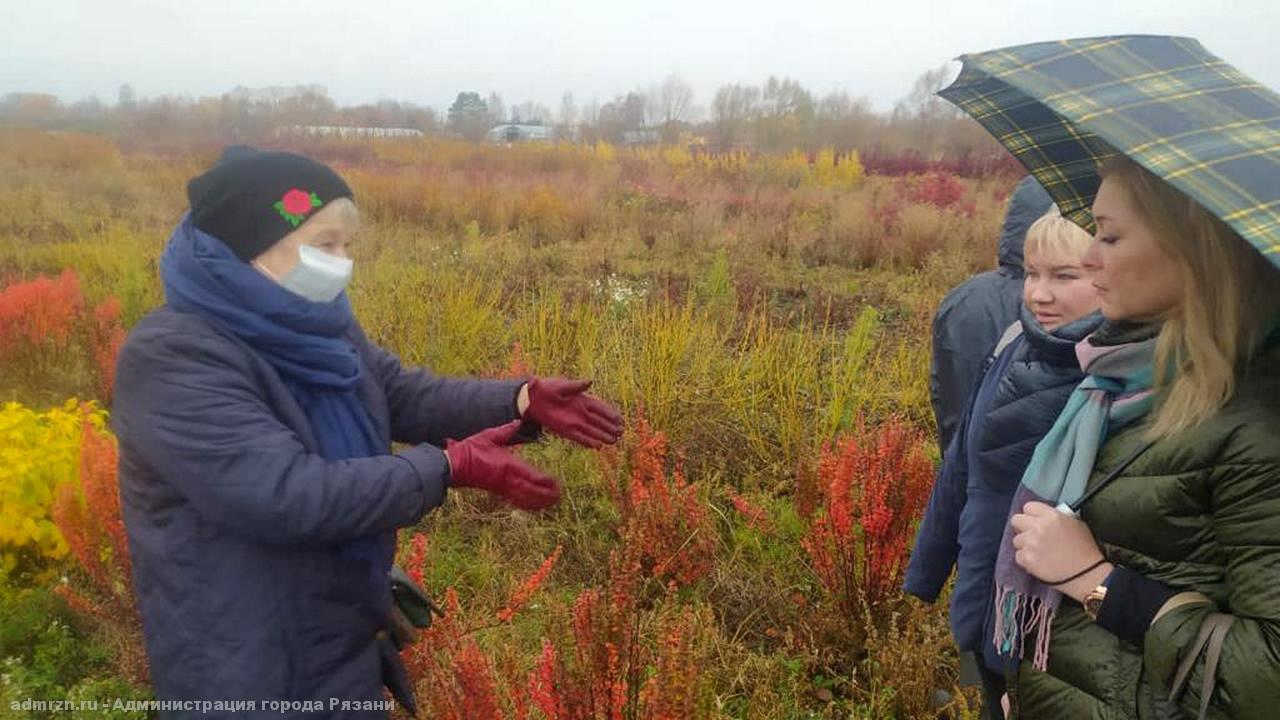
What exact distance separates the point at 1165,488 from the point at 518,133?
2749 cm

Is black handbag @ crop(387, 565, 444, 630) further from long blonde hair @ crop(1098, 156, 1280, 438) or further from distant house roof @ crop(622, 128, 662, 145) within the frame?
distant house roof @ crop(622, 128, 662, 145)

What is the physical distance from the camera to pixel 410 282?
5055 millimetres

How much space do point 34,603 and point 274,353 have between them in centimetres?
208

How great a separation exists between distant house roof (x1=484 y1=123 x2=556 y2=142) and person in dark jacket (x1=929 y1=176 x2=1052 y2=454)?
848 inches

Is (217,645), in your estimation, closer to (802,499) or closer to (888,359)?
(802,499)

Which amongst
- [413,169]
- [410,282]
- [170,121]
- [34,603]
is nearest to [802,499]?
[34,603]

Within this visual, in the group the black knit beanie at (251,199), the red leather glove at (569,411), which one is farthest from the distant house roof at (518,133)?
the black knit beanie at (251,199)

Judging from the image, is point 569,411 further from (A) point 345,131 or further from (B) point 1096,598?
(A) point 345,131

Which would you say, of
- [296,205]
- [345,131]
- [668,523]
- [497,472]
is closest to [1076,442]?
[497,472]

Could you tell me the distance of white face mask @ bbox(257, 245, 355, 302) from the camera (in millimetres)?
1263

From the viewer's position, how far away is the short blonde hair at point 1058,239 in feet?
5.31

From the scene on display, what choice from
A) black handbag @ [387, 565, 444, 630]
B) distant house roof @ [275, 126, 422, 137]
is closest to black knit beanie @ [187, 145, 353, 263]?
black handbag @ [387, 565, 444, 630]

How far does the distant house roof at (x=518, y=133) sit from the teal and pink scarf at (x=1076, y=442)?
22602 mm

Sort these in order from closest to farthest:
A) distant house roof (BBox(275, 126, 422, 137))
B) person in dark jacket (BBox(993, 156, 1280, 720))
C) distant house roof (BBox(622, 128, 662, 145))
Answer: person in dark jacket (BBox(993, 156, 1280, 720)) → distant house roof (BBox(275, 126, 422, 137)) → distant house roof (BBox(622, 128, 662, 145))
